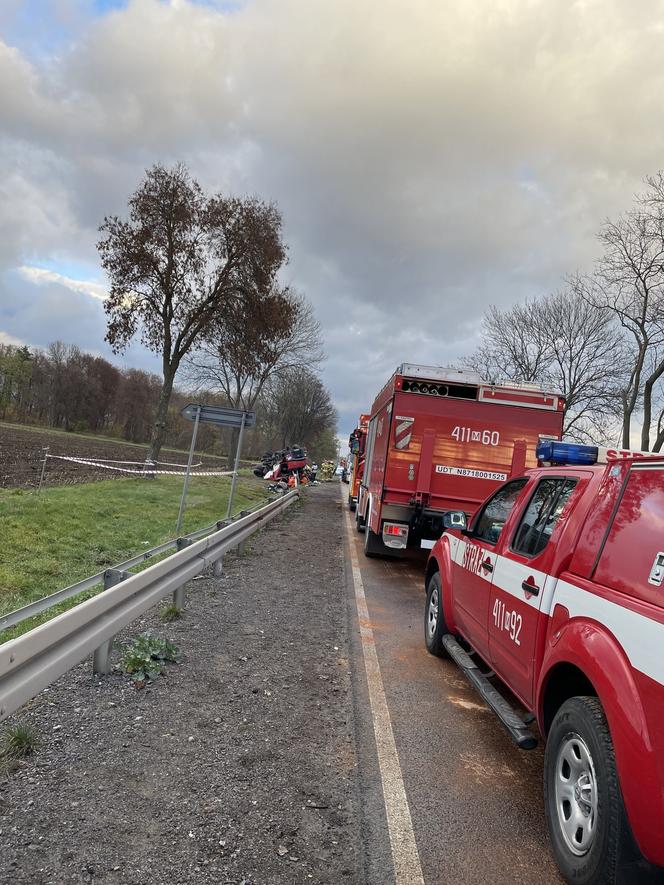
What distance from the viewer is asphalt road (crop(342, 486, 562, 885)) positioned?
2.62m

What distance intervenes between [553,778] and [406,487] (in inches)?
265

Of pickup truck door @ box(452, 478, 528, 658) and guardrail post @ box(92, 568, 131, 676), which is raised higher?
pickup truck door @ box(452, 478, 528, 658)

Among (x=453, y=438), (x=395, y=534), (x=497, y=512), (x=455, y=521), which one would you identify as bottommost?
(x=395, y=534)

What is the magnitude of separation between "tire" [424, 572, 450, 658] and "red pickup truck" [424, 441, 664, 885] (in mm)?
1232

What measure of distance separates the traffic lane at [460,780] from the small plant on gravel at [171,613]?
196 cm

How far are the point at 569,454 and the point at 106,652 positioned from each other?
11.2 ft

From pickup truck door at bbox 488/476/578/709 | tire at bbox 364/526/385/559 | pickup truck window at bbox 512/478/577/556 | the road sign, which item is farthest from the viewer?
the road sign

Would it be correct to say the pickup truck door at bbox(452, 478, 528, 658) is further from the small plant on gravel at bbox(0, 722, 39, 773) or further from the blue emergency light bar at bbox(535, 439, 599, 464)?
the small plant on gravel at bbox(0, 722, 39, 773)

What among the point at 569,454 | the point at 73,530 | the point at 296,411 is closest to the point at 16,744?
the point at 569,454

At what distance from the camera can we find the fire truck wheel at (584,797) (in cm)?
221

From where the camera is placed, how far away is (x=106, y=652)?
411cm

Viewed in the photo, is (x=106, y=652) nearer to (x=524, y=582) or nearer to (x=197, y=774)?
(x=197, y=774)

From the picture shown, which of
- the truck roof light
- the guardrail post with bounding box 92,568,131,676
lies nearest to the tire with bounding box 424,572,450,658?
the truck roof light

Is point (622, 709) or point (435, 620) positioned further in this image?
point (435, 620)
